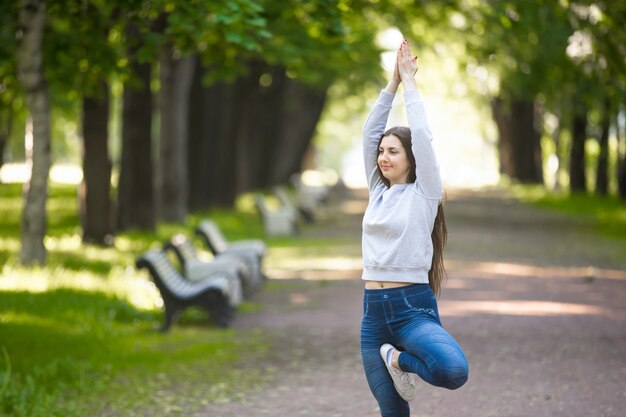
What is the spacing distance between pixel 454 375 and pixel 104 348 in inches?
223

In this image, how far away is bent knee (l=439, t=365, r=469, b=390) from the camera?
520 centimetres

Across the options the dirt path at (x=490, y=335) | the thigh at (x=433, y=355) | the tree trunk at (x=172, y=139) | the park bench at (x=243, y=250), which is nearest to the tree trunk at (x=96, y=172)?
the park bench at (x=243, y=250)

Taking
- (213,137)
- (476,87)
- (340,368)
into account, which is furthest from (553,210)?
(340,368)

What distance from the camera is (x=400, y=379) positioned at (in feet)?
18.0

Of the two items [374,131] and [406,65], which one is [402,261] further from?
[406,65]

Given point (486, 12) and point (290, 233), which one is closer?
point (486, 12)

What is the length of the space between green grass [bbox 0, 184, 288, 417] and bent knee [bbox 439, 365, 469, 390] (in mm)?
3064

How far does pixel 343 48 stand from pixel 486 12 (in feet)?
17.5

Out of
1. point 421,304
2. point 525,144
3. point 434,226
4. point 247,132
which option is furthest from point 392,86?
point 525,144

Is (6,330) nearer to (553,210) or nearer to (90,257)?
(90,257)

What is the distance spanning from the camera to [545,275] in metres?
17.1

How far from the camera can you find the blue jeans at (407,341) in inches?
206

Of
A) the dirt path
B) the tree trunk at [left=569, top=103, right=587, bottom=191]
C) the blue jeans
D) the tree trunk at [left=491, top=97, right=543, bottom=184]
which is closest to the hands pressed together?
the blue jeans

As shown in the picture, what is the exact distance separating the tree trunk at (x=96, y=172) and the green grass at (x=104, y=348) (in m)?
2.50
